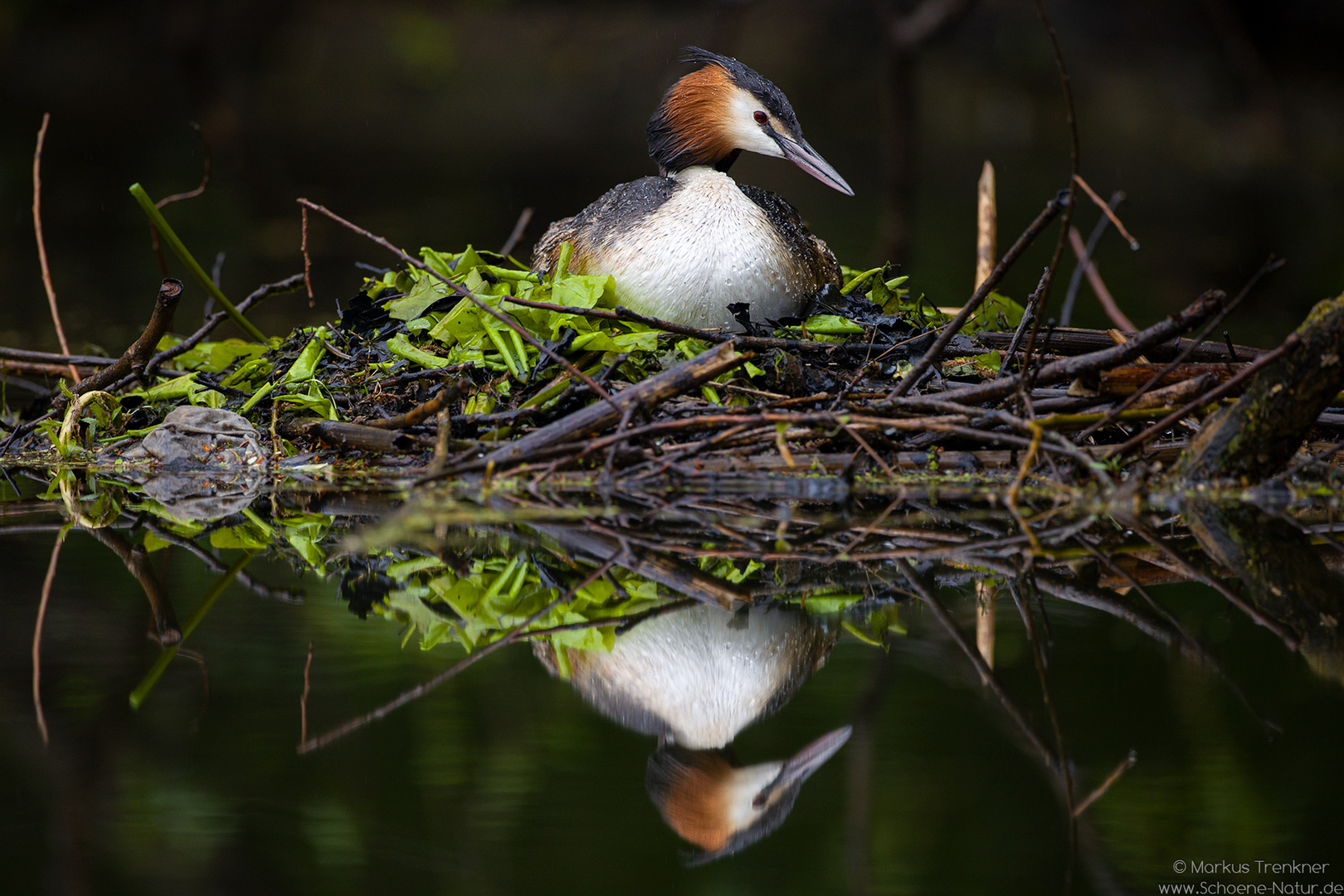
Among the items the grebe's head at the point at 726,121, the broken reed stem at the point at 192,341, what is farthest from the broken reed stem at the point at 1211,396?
the broken reed stem at the point at 192,341

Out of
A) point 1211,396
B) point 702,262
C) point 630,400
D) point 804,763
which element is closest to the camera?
point 804,763

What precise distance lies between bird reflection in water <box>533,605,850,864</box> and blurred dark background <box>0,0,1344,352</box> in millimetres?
7203

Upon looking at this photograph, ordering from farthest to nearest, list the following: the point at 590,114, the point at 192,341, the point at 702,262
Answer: the point at 590,114, the point at 192,341, the point at 702,262

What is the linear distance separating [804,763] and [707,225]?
7.05 feet

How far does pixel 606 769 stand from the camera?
1.42 meters

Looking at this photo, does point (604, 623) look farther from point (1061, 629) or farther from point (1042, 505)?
point (1042, 505)

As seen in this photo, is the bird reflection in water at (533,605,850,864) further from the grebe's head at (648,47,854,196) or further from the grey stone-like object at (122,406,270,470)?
the grebe's head at (648,47,854,196)

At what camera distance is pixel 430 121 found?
13852 mm

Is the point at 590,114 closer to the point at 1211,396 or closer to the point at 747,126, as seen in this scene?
the point at 747,126

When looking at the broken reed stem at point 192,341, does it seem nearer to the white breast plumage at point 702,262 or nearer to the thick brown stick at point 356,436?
the thick brown stick at point 356,436

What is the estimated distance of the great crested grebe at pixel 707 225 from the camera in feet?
10.9

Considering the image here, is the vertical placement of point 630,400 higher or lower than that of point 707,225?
lower

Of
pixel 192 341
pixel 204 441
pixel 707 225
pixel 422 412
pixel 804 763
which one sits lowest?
pixel 204 441

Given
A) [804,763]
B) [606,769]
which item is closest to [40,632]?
[606,769]
